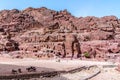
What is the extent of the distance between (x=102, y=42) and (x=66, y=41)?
1140 centimetres

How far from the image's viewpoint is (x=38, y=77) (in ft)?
78.7

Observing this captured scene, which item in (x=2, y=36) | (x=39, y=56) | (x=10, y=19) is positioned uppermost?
(x=10, y=19)

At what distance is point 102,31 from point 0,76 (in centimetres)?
7834

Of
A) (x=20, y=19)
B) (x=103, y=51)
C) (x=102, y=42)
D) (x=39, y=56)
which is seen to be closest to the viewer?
(x=39, y=56)

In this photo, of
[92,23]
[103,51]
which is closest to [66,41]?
[103,51]

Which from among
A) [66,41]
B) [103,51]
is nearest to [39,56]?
[66,41]

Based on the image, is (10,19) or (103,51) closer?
(103,51)

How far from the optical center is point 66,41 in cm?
7881

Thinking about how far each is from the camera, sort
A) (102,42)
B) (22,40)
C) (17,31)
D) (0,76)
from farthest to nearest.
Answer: (17,31)
(22,40)
(102,42)
(0,76)

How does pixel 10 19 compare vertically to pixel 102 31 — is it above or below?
above

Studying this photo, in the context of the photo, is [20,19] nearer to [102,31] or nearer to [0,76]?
[102,31]

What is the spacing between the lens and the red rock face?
3052 inches

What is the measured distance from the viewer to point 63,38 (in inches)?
3216

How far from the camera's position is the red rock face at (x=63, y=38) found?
77525 mm
